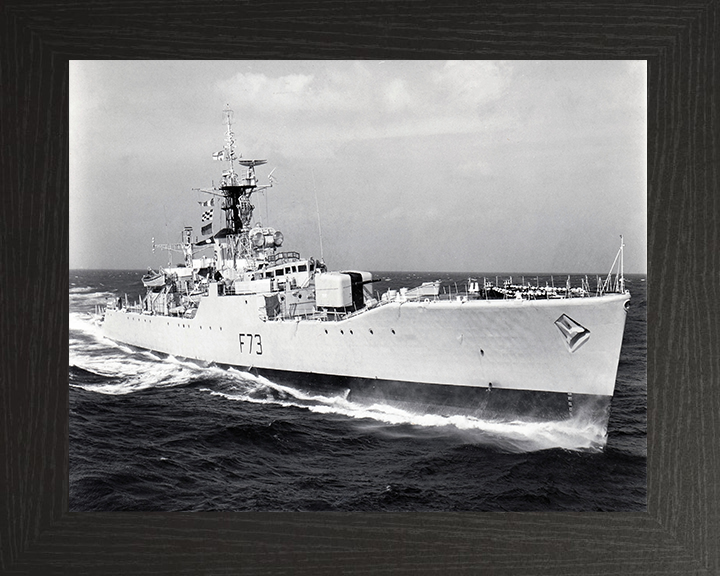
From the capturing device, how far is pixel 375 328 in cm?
557

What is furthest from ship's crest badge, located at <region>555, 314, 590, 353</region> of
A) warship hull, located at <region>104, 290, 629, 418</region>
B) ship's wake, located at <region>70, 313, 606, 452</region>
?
ship's wake, located at <region>70, 313, 606, 452</region>

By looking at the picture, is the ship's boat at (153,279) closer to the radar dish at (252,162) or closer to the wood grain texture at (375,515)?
the radar dish at (252,162)

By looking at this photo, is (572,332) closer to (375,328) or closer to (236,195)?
(375,328)

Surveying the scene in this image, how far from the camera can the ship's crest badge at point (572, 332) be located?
15.5 ft

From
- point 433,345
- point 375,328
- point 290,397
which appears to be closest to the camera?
point 433,345

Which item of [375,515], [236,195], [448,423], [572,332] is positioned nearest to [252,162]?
[236,195]

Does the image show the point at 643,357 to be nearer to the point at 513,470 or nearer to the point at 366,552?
the point at 513,470

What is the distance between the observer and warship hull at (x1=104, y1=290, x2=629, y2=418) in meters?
4.68

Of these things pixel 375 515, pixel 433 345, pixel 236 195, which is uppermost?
pixel 236 195

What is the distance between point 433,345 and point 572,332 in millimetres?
1076

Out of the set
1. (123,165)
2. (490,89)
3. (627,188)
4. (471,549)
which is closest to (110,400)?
(123,165)

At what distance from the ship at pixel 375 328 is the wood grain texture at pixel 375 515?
60 cm

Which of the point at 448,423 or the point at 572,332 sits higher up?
the point at 572,332

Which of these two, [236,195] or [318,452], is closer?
[318,452]
